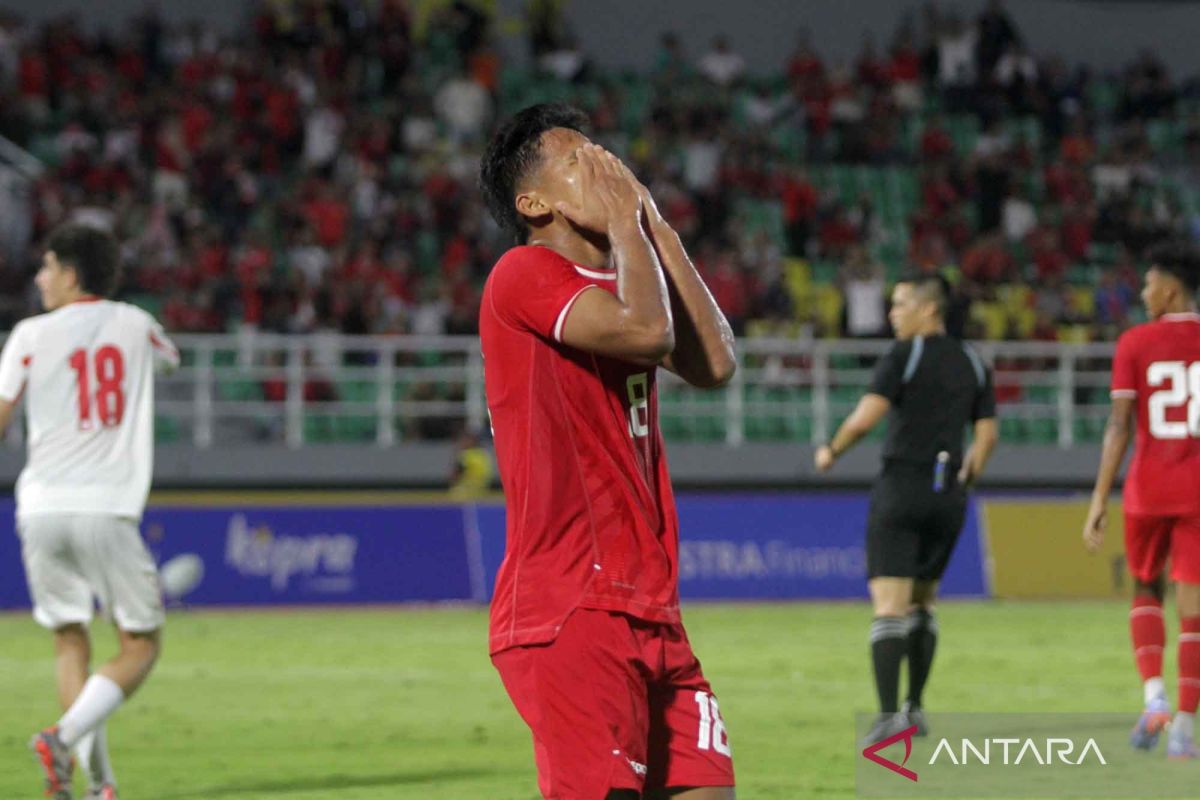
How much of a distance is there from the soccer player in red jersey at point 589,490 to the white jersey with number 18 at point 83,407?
12.2 ft

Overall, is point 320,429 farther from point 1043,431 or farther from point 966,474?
point 966,474

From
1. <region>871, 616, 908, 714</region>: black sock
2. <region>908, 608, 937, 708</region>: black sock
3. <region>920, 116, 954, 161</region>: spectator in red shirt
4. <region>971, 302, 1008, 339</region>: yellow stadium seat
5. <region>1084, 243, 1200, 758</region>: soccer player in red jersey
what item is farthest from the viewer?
<region>920, 116, 954, 161</region>: spectator in red shirt

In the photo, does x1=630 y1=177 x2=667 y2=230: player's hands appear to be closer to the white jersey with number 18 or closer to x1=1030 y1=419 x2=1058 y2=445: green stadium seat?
the white jersey with number 18

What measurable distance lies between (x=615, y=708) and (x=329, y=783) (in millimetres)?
4621

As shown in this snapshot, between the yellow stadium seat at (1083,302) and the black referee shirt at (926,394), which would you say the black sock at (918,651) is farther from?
the yellow stadium seat at (1083,302)

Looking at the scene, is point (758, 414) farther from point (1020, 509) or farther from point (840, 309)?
point (1020, 509)

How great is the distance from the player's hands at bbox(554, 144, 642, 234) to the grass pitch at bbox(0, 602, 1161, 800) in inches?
169

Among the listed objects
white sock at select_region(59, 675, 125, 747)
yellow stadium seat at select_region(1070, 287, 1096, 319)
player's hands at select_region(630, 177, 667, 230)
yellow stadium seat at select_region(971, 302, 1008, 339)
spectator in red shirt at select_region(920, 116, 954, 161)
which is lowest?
white sock at select_region(59, 675, 125, 747)

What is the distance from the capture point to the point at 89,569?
769 cm

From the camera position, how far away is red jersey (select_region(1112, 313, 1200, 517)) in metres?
9.41

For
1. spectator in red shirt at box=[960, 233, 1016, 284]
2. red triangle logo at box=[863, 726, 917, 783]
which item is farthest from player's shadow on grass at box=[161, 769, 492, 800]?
spectator in red shirt at box=[960, 233, 1016, 284]

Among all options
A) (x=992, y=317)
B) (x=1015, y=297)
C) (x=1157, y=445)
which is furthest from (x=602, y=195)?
(x=1015, y=297)

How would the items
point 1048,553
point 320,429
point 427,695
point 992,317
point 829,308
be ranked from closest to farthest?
point 427,695 → point 1048,553 → point 320,429 → point 829,308 → point 992,317

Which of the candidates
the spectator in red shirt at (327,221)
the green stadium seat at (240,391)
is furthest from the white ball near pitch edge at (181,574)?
the spectator in red shirt at (327,221)
